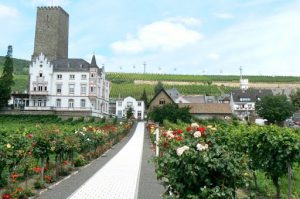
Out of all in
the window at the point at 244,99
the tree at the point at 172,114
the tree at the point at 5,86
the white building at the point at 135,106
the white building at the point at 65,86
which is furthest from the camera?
the window at the point at 244,99

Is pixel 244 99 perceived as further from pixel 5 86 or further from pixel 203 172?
pixel 203 172

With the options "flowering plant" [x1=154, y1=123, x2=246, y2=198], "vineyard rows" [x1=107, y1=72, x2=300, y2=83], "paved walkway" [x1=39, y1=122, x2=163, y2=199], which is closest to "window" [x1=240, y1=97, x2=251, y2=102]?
"vineyard rows" [x1=107, y1=72, x2=300, y2=83]

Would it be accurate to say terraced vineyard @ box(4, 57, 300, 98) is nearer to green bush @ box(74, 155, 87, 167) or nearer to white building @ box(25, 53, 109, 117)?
white building @ box(25, 53, 109, 117)

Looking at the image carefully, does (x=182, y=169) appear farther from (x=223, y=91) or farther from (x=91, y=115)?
(x=223, y=91)

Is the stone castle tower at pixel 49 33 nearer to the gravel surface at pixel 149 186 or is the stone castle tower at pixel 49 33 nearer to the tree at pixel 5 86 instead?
the tree at pixel 5 86

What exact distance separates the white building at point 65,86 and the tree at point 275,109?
3456cm

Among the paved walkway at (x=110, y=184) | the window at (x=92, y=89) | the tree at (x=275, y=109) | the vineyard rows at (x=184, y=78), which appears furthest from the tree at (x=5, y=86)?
the vineyard rows at (x=184, y=78)

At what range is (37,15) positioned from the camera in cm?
10388

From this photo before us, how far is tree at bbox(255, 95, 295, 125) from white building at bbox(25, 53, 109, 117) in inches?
1360

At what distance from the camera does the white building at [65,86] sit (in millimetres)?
90875

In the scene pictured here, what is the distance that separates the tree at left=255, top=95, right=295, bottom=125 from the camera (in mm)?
90250

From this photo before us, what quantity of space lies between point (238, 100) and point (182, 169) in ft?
394

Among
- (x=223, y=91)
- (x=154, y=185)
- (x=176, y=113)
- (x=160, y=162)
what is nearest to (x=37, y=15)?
(x=176, y=113)

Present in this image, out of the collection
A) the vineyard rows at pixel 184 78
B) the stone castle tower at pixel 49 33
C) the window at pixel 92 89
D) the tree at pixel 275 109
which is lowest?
the tree at pixel 275 109
